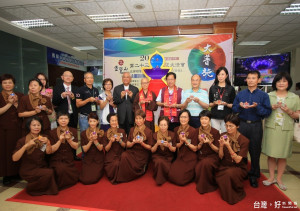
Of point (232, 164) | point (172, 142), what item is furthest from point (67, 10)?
point (232, 164)

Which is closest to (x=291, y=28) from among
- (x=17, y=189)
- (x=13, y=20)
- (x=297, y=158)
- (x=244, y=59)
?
(x=244, y=59)

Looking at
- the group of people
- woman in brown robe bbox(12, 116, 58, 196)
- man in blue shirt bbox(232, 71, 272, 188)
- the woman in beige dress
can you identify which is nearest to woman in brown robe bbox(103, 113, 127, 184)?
the group of people

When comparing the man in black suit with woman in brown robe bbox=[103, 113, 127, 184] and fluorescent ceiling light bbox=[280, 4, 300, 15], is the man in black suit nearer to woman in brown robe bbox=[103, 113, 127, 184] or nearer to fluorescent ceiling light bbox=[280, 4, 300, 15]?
woman in brown robe bbox=[103, 113, 127, 184]

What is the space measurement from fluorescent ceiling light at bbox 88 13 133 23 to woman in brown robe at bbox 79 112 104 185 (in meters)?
3.72

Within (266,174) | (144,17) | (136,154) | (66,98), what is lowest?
(266,174)

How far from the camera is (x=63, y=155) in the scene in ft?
9.14

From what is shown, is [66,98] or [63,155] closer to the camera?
[63,155]

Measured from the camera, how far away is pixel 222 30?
18.5ft

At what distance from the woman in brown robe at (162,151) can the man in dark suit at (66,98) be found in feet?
5.62

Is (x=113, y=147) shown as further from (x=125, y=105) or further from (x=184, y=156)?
(x=184, y=156)

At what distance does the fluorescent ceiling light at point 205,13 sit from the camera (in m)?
4.93

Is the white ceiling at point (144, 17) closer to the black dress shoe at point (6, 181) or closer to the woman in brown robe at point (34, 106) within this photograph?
the woman in brown robe at point (34, 106)

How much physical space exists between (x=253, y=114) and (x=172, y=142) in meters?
1.35

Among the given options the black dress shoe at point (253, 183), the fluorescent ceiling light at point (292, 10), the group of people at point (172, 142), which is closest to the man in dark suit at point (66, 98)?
the group of people at point (172, 142)
